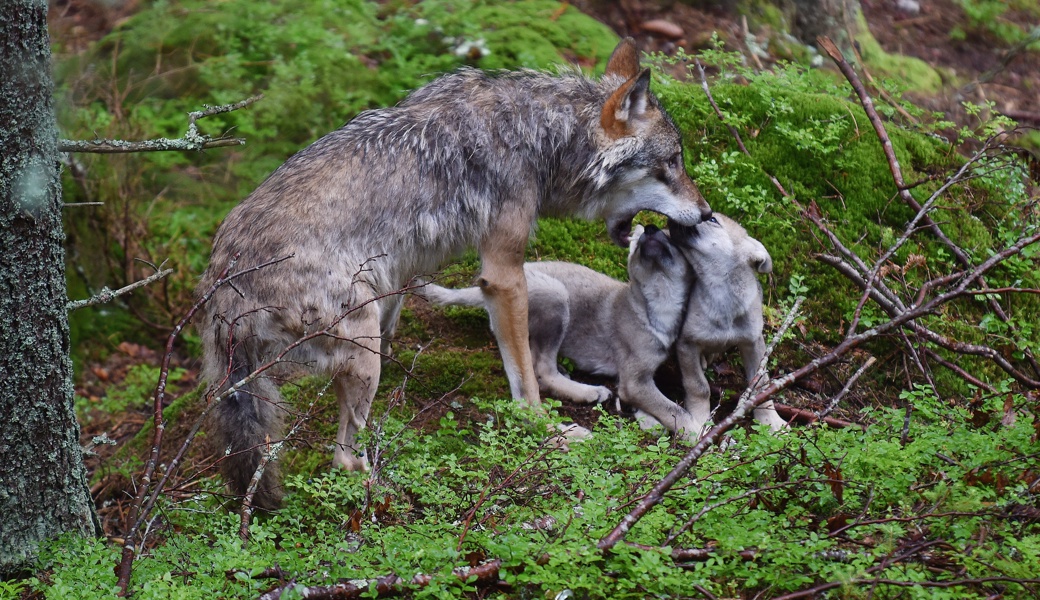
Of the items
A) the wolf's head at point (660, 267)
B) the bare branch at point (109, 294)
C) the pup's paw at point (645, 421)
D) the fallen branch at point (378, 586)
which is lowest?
the pup's paw at point (645, 421)

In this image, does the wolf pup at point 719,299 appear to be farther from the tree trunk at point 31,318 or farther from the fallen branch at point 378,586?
the tree trunk at point 31,318

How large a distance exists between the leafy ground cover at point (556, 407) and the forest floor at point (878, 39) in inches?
6.8

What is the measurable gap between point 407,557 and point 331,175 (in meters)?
2.39

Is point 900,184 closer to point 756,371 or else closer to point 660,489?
point 756,371

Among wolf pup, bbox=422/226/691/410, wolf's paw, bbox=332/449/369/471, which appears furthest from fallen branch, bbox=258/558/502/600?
wolf pup, bbox=422/226/691/410

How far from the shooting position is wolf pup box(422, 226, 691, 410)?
18.0ft

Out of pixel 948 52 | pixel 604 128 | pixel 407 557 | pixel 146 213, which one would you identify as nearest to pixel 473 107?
pixel 604 128

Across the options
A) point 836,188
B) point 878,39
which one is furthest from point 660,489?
point 878,39

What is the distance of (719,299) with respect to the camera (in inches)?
210

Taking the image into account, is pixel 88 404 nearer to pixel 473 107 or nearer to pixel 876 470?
pixel 473 107

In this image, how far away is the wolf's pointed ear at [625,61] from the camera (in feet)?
18.9

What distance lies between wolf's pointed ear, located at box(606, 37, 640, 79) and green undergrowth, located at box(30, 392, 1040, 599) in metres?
2.55

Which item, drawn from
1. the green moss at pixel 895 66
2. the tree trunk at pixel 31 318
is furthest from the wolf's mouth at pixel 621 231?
the green moss at pixel 895 66

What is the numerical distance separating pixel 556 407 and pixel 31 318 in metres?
2.75
